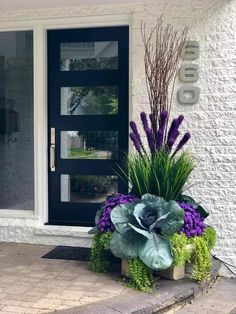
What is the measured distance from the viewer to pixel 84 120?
5496mm

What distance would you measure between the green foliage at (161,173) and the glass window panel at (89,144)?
108cm

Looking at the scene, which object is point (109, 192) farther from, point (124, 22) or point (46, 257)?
point (124, 22)

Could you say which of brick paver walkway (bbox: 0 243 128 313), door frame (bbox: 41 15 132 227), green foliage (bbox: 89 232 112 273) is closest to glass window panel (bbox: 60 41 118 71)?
door frame (bbox: 41 15 132 227)

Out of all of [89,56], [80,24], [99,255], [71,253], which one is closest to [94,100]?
[89,56]

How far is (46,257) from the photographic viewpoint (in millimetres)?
4977

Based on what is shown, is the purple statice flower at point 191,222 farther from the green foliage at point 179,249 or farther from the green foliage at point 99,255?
the green foliage at point 99,255

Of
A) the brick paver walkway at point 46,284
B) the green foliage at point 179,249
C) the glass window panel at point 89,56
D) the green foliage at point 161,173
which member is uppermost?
the glass window panel at point 89,56

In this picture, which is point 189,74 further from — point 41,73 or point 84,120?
point 41,73

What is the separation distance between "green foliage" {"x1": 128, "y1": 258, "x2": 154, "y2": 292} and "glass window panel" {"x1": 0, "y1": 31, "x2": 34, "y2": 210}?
80.3 inches

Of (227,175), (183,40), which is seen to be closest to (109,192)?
(227,175)

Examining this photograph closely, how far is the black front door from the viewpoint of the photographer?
Result: 541 cm

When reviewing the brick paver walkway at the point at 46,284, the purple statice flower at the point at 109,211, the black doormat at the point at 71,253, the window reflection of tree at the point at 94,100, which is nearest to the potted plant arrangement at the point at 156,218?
the purple statice flower at the point at 109,211

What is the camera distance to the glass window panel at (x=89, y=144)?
5453 millimetres

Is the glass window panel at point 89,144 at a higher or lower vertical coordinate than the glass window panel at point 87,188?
higher
